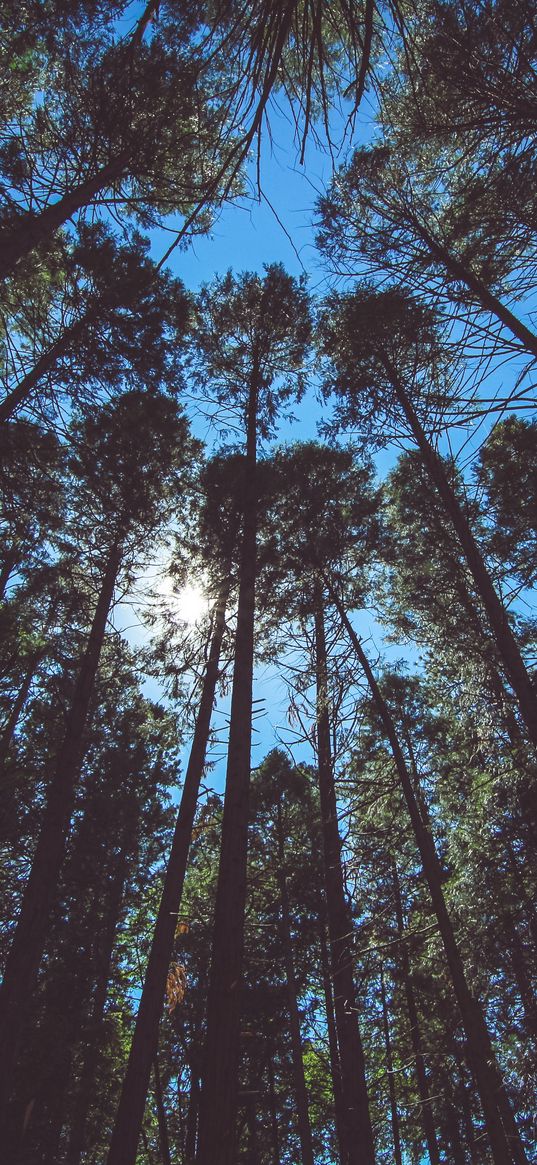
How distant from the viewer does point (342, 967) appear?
279 inches

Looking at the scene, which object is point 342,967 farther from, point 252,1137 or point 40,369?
point 252,1137

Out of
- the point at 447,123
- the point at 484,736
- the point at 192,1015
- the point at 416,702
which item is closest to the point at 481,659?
the point at 484,736

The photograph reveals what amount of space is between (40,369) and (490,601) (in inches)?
265

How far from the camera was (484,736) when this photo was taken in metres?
8.17

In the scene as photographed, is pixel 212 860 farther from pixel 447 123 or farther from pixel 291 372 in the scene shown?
pixel 447 123

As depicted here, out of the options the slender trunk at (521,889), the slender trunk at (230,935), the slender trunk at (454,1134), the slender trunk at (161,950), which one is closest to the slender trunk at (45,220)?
the slender trunk at (230,935)

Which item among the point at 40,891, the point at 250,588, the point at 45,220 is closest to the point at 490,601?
the point at 250,588

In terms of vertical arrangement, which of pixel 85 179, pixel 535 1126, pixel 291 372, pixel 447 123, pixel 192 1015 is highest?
pixel 291 372

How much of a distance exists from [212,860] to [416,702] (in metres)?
7.28

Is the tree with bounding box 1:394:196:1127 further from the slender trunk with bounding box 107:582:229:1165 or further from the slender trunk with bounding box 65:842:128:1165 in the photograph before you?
the slender trunk with bounding box 65:842:128:1165

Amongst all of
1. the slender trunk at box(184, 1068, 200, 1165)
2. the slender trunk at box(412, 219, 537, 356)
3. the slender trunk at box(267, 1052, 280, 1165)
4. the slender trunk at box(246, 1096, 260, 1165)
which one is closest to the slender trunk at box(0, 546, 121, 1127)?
the slender trunk at box(412, 219, 537, 356)

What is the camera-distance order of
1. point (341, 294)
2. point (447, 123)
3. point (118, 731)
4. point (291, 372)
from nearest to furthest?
point (447, 123) < point (341, 294) < point (291, 372) < point (118, 731)

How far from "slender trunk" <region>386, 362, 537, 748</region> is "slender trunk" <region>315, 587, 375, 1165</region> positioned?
2768 mm

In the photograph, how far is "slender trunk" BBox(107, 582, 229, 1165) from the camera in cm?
595
